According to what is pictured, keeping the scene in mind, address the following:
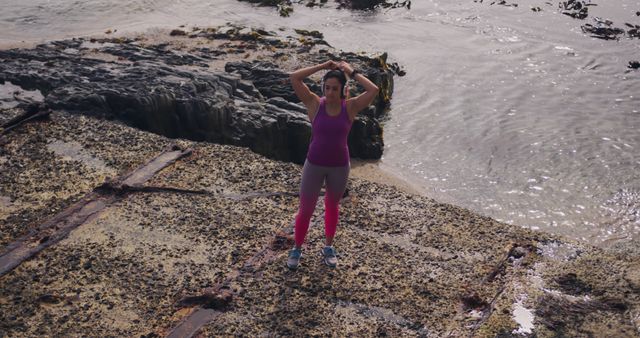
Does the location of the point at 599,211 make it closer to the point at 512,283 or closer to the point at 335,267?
the point at 512,283

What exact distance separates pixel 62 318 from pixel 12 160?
325 centimetres

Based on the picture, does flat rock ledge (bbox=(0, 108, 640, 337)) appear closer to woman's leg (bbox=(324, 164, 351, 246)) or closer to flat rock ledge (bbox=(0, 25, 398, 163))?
woman's leg (bbox=(324, 164, 351, 246))

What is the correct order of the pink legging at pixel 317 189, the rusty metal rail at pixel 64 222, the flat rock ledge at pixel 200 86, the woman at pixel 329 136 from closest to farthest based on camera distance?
the woman at pixel 329 136
the pink legging at pixel 317 189
the rusty metal rail at pixel 64 222
the flat rock ledge at pixel 200 86

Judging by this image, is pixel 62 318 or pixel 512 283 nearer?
pixel 62 318

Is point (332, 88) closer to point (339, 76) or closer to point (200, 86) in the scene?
point (339, 76)

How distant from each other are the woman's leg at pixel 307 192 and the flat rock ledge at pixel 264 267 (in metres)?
0.35

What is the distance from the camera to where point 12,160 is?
8.10 meters

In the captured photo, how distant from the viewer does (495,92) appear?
582 inches

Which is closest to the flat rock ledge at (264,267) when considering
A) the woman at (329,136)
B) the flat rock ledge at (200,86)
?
the woman at (329,136)

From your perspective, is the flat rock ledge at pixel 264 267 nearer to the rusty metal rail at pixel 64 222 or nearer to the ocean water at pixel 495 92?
the rusty metal rail at pixel 64 222

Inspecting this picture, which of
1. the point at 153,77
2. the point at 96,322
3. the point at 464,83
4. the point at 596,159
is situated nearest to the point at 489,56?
the point at 464,83

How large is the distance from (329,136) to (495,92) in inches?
377

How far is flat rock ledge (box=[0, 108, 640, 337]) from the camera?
18.6 ft

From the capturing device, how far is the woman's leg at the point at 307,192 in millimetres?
6160
